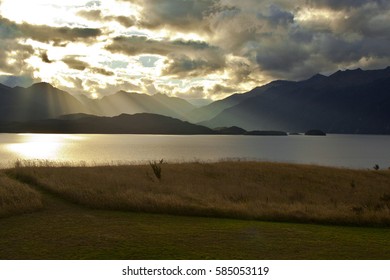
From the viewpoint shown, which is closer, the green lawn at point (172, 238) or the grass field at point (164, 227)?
the green lawn at point (172, 238)

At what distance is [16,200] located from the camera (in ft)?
69.3

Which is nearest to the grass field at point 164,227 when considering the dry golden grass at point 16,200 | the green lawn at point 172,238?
the green lawn at point 172,238

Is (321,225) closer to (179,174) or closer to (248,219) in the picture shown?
(248,219)

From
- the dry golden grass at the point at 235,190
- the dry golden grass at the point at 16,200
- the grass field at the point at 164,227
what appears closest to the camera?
the grass field at the point at 164,227

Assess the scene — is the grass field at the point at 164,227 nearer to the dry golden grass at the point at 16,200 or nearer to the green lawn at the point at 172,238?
the green lawn at the point at 172,238

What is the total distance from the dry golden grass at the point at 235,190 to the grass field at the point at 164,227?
10 centimetres

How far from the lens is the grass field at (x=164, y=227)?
13.5 metres

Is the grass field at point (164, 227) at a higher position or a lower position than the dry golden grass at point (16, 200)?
lower

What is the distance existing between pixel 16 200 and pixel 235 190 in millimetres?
17362

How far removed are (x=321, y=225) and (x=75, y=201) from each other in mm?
14037

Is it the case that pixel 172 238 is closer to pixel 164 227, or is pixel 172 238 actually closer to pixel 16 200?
pixel 164 227

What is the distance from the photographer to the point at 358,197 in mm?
33438

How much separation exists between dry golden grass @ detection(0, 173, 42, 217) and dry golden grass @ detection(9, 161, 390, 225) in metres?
2.48

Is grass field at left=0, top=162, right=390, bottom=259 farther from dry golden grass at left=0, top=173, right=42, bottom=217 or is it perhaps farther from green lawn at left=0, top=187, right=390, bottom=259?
dry golden grass at left=0, top=173, right=42, bottom=217
